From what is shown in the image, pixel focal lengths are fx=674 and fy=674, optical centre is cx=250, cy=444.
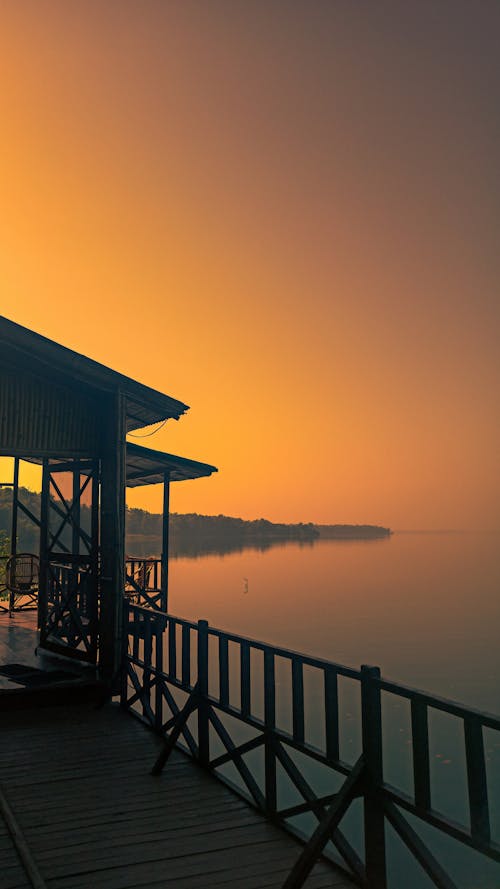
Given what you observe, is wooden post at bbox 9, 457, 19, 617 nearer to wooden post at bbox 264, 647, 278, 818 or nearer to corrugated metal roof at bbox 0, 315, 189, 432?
corrugated metal roof at bbox 0, 315, 189, 432

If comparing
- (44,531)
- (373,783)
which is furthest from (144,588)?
(373,783)

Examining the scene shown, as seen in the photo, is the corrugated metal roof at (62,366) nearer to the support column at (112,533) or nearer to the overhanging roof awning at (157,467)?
the support column at (112,533)

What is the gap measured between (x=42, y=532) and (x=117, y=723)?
4.14m

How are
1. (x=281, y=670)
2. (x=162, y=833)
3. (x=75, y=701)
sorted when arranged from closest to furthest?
1. (x=162, y=833)
2. (x=75, y=701)
3. (x=281, y=670)

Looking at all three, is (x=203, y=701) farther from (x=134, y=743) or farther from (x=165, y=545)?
(x=165, y=545)

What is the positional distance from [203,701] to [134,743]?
3.48 feet

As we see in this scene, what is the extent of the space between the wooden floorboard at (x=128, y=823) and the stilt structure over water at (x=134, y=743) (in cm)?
1

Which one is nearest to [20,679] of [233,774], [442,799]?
[233,774]

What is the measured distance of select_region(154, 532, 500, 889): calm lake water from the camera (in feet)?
59.6

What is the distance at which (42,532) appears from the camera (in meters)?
10.5

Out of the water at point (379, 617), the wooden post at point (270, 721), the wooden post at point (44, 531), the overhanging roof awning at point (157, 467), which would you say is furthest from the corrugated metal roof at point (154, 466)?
the water at point (379, 617)

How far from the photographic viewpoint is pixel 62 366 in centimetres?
812

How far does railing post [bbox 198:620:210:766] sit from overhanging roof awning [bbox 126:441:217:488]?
231 inches

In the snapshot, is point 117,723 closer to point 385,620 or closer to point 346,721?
point 346,721
